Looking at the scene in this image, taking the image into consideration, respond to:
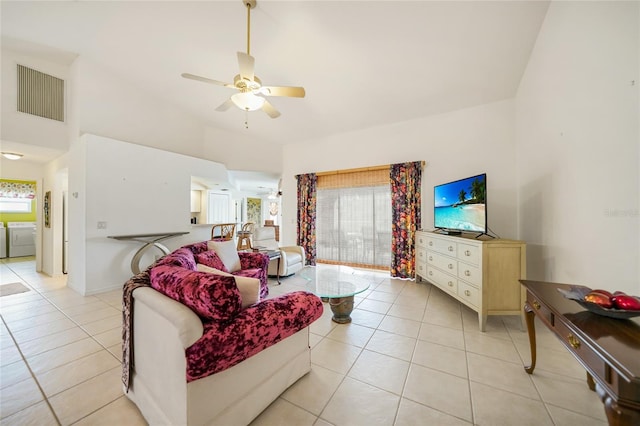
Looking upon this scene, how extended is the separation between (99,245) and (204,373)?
3.88 meters

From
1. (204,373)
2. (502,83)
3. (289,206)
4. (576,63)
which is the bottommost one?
(204,373)

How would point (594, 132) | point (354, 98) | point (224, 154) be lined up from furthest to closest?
point (224, 154) → point (354, 98) → point (594, 132)

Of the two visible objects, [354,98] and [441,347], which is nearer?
[441,347]

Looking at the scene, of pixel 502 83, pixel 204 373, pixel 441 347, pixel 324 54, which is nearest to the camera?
pixel 204 373

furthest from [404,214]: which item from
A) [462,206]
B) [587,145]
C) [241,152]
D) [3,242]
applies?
[3,242]

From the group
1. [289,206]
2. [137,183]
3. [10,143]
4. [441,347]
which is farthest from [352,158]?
[10,143]

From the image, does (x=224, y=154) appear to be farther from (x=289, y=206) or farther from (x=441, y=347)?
(x=441, y=347)

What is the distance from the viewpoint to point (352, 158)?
193 inches

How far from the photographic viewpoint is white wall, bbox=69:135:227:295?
11.4 ft

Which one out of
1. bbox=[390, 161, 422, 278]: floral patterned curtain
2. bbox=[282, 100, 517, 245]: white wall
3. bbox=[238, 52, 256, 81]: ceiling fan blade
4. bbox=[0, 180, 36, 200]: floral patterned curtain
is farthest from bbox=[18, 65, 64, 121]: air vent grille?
bbox=[390, 161, 422, 278]: floral patterned curtain

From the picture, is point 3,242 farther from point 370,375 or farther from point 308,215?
point 370,375

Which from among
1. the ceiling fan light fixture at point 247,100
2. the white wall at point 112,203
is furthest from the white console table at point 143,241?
the ceiling fan light fixture at point 247,100

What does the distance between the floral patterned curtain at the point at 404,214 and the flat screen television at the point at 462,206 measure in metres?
0.48

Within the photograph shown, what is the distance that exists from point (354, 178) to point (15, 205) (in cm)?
954
